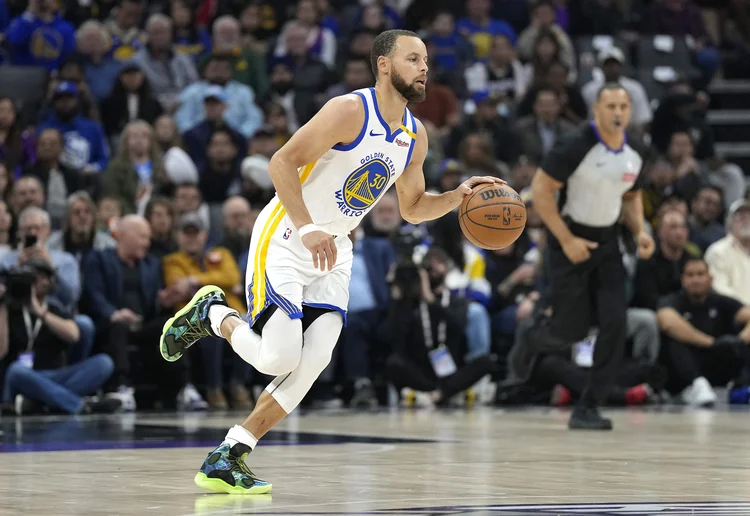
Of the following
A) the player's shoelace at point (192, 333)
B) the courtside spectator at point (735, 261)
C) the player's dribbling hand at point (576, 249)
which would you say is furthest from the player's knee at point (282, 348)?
the courtside spectator at point (735, 261)

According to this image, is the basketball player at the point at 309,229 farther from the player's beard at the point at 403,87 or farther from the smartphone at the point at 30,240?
the smartphone at the point at 30,240

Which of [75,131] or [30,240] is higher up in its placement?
[75,131]

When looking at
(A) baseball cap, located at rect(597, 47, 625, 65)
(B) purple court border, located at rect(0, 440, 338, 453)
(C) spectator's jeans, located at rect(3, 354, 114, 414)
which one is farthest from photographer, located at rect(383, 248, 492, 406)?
(A) baseball cap, located at rect(597, 47, 625, 65)

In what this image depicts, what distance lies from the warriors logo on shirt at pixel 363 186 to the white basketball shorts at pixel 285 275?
0.23m

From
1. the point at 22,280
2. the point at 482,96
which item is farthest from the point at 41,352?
the point at 482,96

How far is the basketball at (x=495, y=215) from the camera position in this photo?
662cm

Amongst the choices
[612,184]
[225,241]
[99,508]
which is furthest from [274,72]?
[99,508]

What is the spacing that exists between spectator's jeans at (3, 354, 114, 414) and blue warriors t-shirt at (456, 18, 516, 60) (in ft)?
26.7

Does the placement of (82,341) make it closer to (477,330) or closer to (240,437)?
(477,330)

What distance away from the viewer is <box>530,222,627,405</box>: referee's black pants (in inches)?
378

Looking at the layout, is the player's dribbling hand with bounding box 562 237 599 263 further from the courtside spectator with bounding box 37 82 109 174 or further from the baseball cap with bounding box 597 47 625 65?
the baseball cap with bounding box 597 47 625 65

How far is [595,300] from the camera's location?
9734 millimetres

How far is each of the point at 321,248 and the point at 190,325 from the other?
1127mm

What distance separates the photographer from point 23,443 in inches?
335
